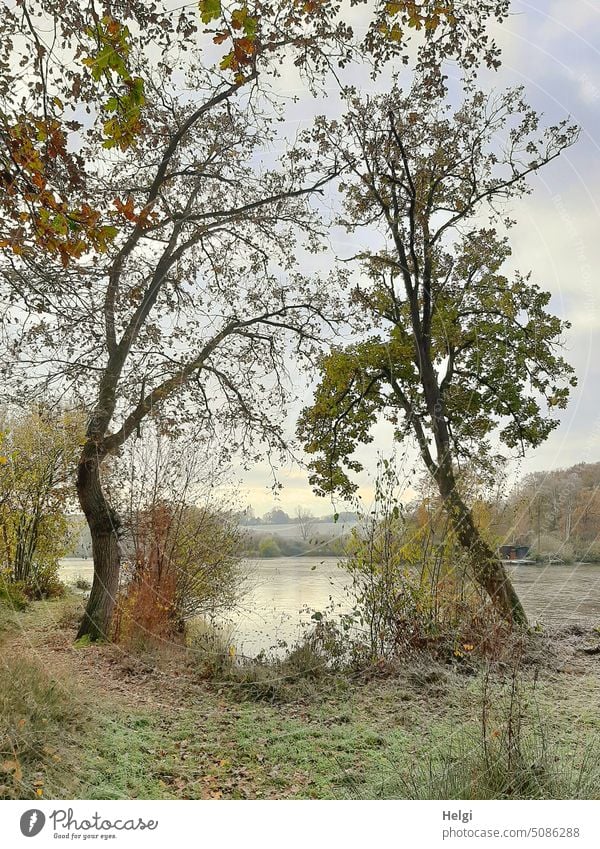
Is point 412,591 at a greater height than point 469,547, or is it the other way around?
point 469,547

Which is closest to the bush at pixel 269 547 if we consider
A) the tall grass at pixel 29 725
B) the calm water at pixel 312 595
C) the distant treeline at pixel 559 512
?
the calm water at pixel 312 595

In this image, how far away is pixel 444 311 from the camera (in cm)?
291

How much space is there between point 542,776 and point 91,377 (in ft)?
8.27

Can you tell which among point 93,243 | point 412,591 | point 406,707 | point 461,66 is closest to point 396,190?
point 461,66

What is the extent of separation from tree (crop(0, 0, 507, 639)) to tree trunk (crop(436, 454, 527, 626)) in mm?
920

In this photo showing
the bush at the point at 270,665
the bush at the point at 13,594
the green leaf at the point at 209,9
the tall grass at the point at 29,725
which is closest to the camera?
the tall grass at the point at 29,725

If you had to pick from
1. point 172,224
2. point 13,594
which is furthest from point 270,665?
point 172,224

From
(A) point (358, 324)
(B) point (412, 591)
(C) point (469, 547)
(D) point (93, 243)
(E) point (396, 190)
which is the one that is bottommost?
(B) point (412, 591)

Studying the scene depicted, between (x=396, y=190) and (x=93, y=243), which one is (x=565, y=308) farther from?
(x=93, y=243)

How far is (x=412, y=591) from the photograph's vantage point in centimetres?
305

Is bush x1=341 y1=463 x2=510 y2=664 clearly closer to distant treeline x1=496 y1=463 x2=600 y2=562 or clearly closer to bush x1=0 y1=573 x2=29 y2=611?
distant treeline x1=496 y1=463 x2=600 y2=562

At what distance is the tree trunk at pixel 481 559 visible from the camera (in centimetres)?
286

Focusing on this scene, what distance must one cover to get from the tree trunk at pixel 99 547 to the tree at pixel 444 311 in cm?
111

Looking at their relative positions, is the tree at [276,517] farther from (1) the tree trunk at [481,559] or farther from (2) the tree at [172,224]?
(1) the tree trunk at [481,559]
